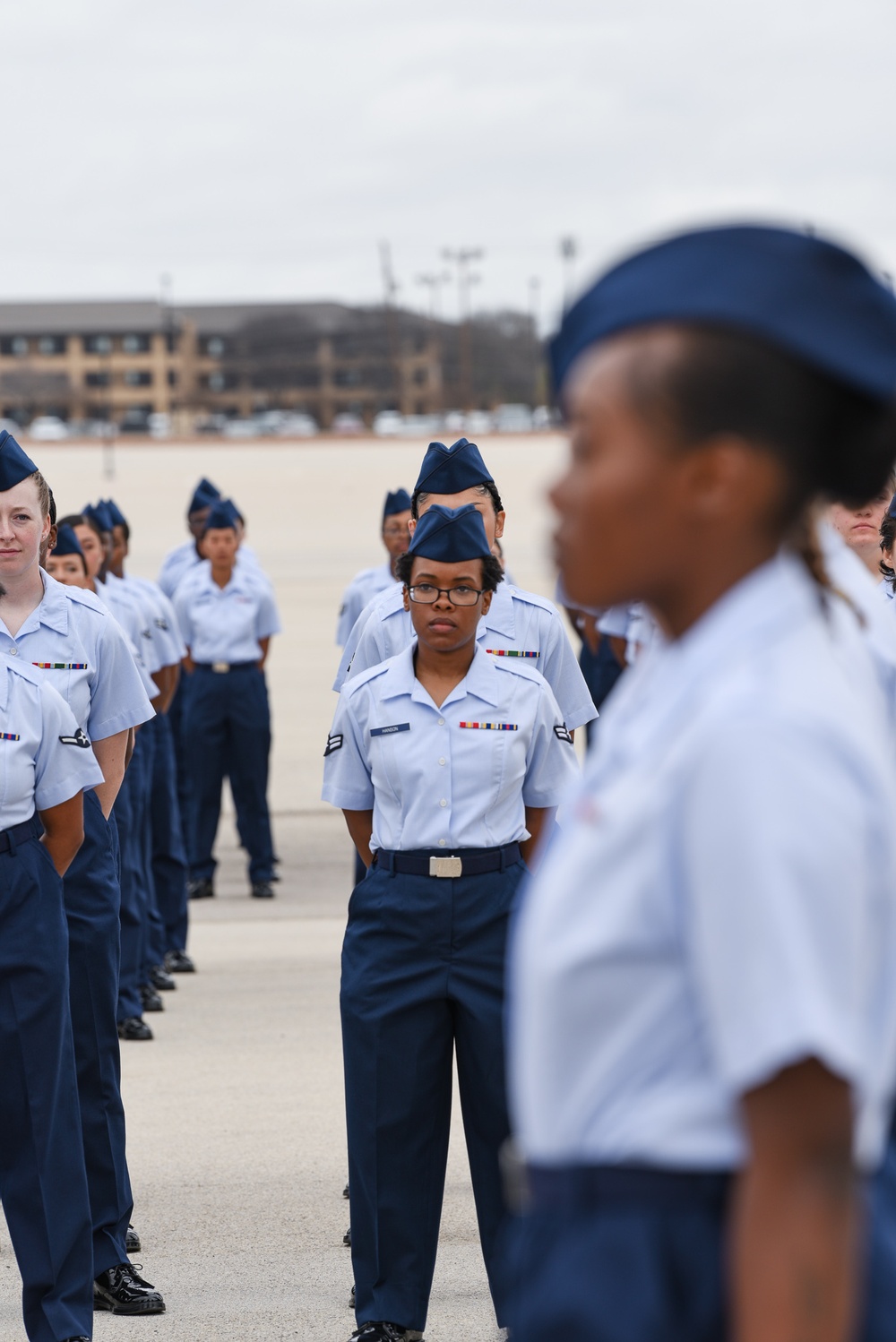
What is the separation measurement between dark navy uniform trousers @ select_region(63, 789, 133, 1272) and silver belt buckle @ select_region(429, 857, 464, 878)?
46.8 inches

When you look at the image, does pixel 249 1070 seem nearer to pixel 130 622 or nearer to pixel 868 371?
pixel 130 622

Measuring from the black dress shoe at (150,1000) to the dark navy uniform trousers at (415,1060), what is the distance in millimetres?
3645

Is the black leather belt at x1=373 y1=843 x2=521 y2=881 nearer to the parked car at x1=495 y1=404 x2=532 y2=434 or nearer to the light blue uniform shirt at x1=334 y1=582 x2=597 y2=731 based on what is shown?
the light blue uniform shirt at x1=334 y1=582 x2=597 y2=731

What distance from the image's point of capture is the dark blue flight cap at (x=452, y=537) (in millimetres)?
4531

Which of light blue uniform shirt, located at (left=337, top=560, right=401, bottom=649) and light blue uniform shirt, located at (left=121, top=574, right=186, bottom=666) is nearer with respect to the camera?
light blue uniform shirt, located at (left=121, top=574, right=186, bottom=666)

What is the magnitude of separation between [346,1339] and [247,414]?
365 feet

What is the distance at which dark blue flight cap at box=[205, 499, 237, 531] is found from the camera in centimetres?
1100

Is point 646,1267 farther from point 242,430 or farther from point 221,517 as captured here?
point 242,430

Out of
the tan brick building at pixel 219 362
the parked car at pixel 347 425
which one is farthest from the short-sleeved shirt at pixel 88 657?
the tan brick building at pixel 219 362

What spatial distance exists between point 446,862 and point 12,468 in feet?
5.74

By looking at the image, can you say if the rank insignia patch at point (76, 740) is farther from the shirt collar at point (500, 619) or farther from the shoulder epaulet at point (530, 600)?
the shoulder epaulet at point (530, 600)

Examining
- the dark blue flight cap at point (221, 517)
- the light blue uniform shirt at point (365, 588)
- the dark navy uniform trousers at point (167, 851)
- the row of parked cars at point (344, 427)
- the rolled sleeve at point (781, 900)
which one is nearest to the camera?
→ the rolled sleeve at point (781, 900)

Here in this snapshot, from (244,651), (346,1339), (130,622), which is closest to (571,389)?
(346,1339)

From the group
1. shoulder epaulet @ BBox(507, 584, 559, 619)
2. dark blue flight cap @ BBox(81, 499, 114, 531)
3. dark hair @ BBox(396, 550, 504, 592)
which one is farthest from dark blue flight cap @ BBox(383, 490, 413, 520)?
dark hair @ BBox(396, 550, 504, 592)
